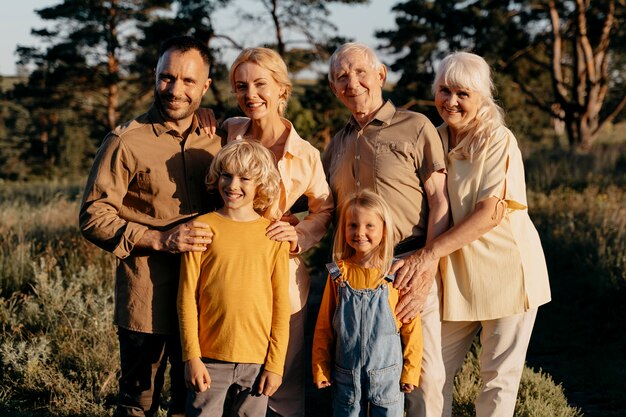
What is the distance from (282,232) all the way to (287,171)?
1.20 feet

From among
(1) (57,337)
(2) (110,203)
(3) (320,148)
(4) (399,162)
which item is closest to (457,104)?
(4) (399,162)

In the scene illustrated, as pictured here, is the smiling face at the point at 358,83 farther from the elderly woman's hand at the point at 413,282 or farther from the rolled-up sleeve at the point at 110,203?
the rolled-up sleeve at the point at 110,203

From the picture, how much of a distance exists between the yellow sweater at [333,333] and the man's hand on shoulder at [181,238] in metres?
0.66

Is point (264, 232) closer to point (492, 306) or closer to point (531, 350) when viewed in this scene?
point (492, 306)


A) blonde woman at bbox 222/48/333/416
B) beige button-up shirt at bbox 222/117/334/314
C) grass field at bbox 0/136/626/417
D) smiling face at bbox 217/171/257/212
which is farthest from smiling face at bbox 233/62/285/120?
grass field at bbox 0/136/626/417

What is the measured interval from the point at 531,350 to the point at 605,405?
1.27 meters

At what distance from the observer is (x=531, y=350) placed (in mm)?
6582

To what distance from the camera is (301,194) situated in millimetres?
3463

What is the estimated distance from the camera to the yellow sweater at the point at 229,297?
3080 mm

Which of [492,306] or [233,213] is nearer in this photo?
[233,213]

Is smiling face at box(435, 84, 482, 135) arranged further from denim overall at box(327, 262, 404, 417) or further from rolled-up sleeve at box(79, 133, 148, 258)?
rolled-up sleeve at box(79, 133, 148, 258)

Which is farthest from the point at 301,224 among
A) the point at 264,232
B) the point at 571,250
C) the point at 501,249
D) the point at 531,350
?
the point at 571,250

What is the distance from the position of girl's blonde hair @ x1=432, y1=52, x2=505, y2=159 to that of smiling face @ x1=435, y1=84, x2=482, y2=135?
0.02 m

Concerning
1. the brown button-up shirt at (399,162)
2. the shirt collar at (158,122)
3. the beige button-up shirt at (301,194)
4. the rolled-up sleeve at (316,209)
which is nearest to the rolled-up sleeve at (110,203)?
the shirt collar at (158,122)
